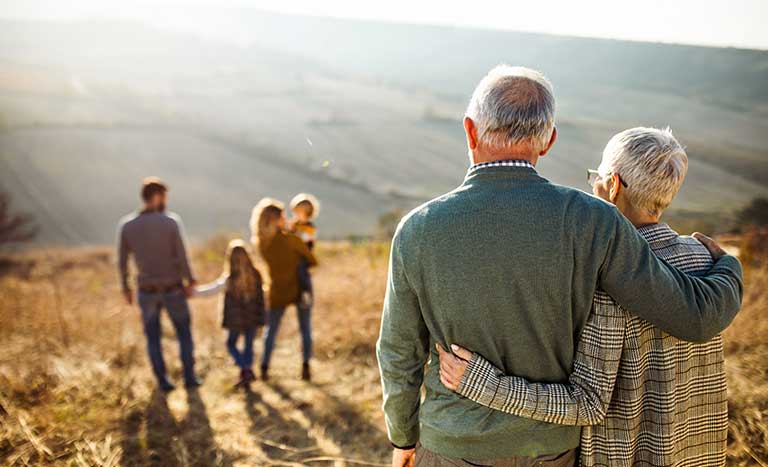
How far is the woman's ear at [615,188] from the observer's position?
1577 mm

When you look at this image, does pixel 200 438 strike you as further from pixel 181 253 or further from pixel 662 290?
pixel 662 290

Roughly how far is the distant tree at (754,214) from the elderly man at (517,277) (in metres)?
8.94

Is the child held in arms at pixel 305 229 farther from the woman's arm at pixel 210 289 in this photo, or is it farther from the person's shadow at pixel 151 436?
the person's shadow at pixel 151 436

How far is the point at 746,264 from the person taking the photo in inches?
239

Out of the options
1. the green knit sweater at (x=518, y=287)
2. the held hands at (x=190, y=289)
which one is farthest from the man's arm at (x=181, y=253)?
the green knit sweater at (x=518, y=287)

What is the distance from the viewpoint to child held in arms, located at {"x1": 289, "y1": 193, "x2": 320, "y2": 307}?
457 centimetres

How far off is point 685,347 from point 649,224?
363mm

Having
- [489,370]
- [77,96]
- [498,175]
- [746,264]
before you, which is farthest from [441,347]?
[77,96]

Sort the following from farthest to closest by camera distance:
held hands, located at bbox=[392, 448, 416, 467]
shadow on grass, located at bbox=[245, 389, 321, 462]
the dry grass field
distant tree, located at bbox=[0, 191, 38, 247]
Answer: distant tree, located at bbox=[0, 191, 38, 247] < shadow on grass, located at bbox=[245, 389, 321, 462] < the dry grass field < held hands, located at bbox=[392, 448, 416, 467]

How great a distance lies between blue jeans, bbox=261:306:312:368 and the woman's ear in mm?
3377

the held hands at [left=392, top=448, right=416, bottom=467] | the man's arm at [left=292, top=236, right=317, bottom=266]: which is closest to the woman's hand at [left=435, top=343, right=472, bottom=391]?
the held hands at [left=392, top=448, right=416, bottom=467]

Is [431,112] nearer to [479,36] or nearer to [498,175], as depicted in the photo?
[479,36]

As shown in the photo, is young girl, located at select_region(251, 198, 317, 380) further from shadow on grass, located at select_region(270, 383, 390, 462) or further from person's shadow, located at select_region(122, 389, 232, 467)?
person's shadow, located at select_region(122, 389, 232, 467)

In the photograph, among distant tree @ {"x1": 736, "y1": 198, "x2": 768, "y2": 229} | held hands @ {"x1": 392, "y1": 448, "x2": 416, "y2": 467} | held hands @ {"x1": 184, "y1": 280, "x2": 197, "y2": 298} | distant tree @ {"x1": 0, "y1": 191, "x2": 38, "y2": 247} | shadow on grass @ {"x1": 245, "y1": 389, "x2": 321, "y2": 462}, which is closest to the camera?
held hands @ {"x1": 392, "y1": 448, "x2": 416, "y2": 467}
